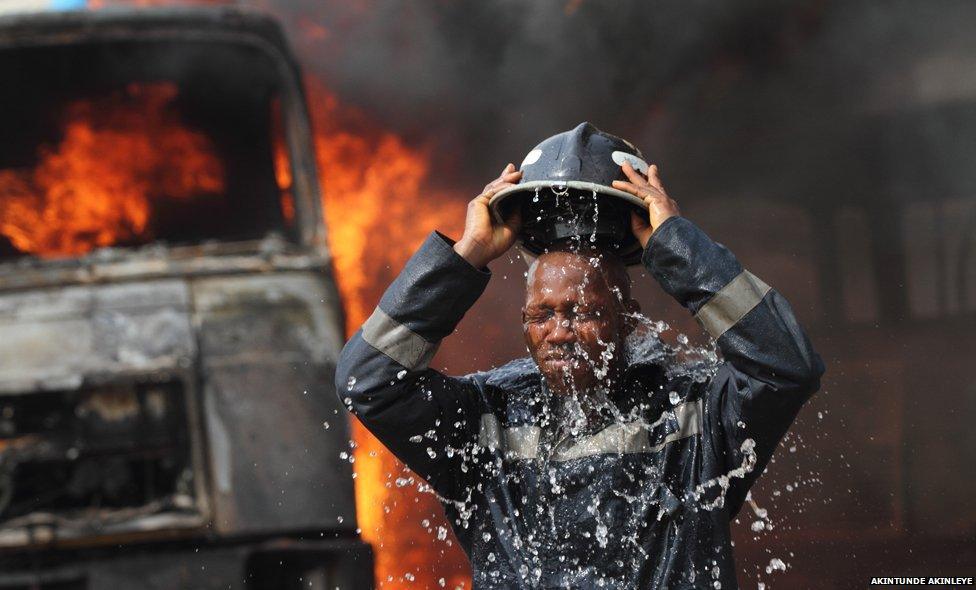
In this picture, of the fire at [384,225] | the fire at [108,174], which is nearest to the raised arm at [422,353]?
the fire at [108,174]

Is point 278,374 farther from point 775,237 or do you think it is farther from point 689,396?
point 775,237

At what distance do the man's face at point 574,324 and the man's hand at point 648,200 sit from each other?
15 cm

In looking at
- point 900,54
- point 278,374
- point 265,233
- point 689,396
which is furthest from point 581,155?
point 900,54

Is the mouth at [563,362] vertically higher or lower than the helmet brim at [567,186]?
lower

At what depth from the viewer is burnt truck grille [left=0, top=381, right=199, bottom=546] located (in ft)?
16.3

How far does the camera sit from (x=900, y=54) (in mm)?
8328

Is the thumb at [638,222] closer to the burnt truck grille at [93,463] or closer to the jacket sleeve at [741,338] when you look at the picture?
the jacket sleeve at [741,338]

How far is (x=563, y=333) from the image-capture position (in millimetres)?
2559

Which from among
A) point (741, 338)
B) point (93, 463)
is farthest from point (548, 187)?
point (93, 463)

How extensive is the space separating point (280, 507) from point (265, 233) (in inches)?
59.9

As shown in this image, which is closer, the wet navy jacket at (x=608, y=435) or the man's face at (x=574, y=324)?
the wet navy jacket at (x=608, y=435)

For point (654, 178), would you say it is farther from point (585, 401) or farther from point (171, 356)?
point (171, 356)

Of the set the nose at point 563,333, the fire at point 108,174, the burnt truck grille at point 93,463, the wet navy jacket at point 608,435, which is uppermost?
the fire at point 108,174

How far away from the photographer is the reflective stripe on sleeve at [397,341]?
2.57 meters
